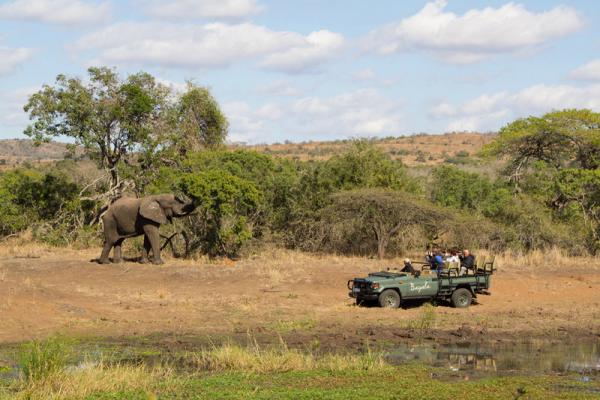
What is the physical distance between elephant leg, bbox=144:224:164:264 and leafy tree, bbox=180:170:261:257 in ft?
6.01

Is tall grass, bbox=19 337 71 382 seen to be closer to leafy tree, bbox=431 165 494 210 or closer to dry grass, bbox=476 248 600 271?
dry grass, bbox=476 248 600 271

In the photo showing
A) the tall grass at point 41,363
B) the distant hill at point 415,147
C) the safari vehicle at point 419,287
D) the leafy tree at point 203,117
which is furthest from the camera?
the distant hill at point 415,147

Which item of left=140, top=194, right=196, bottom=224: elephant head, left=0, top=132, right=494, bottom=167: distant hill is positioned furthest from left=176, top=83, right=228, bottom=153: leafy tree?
left=0, top=132, right=494, bottom=167: distant hill

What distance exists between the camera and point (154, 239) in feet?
95.0

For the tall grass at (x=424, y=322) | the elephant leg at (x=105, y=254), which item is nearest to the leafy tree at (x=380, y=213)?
the elephant leg at (x=105, y=254)

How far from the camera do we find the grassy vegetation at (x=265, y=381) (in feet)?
43.0

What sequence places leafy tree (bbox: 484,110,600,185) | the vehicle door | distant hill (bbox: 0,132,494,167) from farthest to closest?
distant hill (bbox: 0,132,494,167) < leafy tree (bbox: 484,110,600,185) < the vehicle door

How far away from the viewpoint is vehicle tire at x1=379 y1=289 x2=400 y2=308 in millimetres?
22703

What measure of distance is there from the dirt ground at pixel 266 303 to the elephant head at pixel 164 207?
173cm

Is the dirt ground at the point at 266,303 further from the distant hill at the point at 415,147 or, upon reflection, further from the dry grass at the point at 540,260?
the distant hill at the point at 415,147

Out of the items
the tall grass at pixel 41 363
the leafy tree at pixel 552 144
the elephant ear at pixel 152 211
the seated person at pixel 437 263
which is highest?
the leafy tree at pixel 552 144

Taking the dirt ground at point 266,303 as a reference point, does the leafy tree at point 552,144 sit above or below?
above

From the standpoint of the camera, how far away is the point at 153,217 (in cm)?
2858

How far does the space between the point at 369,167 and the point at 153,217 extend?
1022 cm
